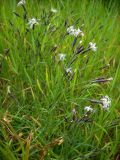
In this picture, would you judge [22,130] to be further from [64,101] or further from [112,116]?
[112,116]

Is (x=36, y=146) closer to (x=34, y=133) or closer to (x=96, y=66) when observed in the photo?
(x=34, y=133)

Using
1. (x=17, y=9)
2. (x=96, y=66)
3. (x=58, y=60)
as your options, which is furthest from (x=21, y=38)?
(x=17, y=9)

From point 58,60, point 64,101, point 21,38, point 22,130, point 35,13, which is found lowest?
point 22,130

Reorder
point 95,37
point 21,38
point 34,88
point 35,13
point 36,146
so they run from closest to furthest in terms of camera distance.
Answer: point 36,146, point 34,88, point 21,38, point 95,37, point 35,13

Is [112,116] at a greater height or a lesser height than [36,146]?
greater

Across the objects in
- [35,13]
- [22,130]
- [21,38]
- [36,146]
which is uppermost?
[35,13]

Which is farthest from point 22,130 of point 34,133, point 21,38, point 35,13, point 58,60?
point 35,13

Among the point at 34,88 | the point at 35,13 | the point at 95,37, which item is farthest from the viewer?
the point at 35,13

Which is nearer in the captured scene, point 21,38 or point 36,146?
point 36,146

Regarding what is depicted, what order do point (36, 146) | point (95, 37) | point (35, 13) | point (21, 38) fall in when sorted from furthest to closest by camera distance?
point (35, 13), point (95, 37), point (21, 38), point (36, 146)
